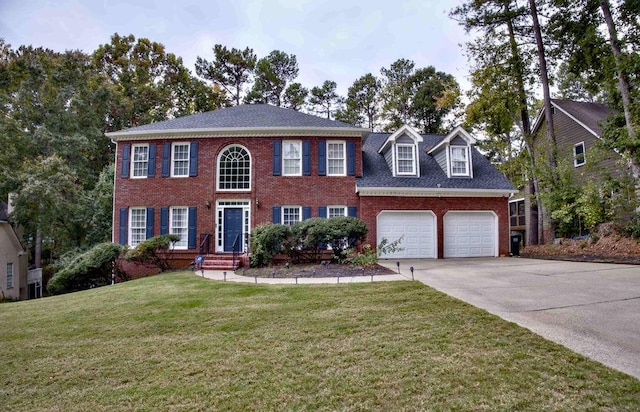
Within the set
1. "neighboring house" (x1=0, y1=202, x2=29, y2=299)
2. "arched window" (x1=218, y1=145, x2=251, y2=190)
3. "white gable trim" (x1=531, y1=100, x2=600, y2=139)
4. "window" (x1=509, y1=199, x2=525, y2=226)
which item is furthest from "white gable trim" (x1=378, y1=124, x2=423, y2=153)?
"neighboring house" (x1=0, y1=202, x2=29, y2=299)

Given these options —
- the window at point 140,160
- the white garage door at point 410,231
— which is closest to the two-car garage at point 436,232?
the white garage door at point 410,231

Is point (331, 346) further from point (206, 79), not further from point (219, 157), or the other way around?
point (206, 79)

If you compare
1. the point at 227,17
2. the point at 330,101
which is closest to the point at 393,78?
the point at 330,101

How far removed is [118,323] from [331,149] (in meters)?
11.4

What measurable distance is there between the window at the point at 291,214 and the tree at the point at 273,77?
1767 centimetres

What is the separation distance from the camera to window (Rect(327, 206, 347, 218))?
594 inches

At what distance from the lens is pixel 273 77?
99.2 ft

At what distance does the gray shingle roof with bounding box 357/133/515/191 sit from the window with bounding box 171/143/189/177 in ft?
25.5

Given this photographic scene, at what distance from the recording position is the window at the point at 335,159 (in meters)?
15.4

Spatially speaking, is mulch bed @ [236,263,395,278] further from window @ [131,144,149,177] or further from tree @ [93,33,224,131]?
tree @ [93,33,224,131]

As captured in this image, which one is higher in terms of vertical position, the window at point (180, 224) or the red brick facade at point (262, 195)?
the red brick facade at point (262, 195)

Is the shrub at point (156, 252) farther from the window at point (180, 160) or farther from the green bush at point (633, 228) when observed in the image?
the green bush at point (633, 228)

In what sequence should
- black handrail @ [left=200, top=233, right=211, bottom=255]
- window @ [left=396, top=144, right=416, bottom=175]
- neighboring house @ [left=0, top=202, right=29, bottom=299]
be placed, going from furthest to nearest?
neighboring house @ [left=0, top=202, right=29, bottom=299]
window @ [left=396, top=144, right=416, bottom=175]
black handrail @ [left=200, top=233, right=211, bottom=255]

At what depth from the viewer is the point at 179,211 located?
→ 15.3 meters
